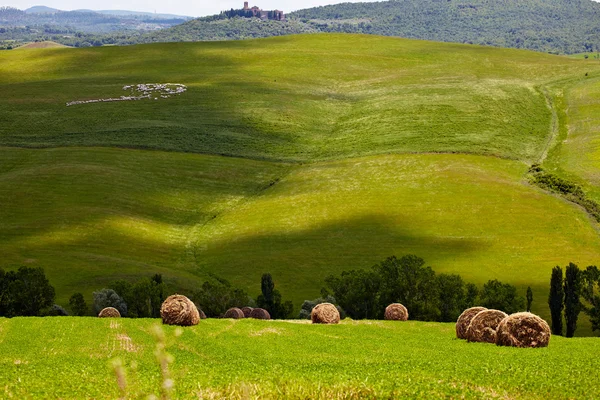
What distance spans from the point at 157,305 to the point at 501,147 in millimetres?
85078

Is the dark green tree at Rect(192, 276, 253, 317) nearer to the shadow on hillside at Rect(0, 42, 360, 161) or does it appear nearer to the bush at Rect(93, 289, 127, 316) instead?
the bush at Rect(93, 289, 127, 316)

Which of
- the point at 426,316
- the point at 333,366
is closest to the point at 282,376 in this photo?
the point at 333,366

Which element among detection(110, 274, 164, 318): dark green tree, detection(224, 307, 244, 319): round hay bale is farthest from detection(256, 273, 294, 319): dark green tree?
detection(224, 307, 244, 319): round hay bale

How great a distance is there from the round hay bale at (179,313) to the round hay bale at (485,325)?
13.9m

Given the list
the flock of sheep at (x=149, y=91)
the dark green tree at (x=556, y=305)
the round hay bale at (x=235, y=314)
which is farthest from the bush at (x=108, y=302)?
the flock of sheep at (x=149, y=91)

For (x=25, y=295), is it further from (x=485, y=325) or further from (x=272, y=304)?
(x=485, y=325)

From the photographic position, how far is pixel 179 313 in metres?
40.4

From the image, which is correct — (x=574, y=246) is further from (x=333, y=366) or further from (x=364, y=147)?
(x=333, y=366)

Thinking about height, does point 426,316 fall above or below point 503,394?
below

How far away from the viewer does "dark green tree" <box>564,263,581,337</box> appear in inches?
2357

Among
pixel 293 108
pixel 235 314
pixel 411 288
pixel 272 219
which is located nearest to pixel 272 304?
pixel 411 288

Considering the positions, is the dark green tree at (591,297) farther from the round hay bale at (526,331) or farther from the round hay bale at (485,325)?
the round hay bale at (526,331)

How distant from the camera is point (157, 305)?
59750mm

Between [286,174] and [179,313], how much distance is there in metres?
82.4
